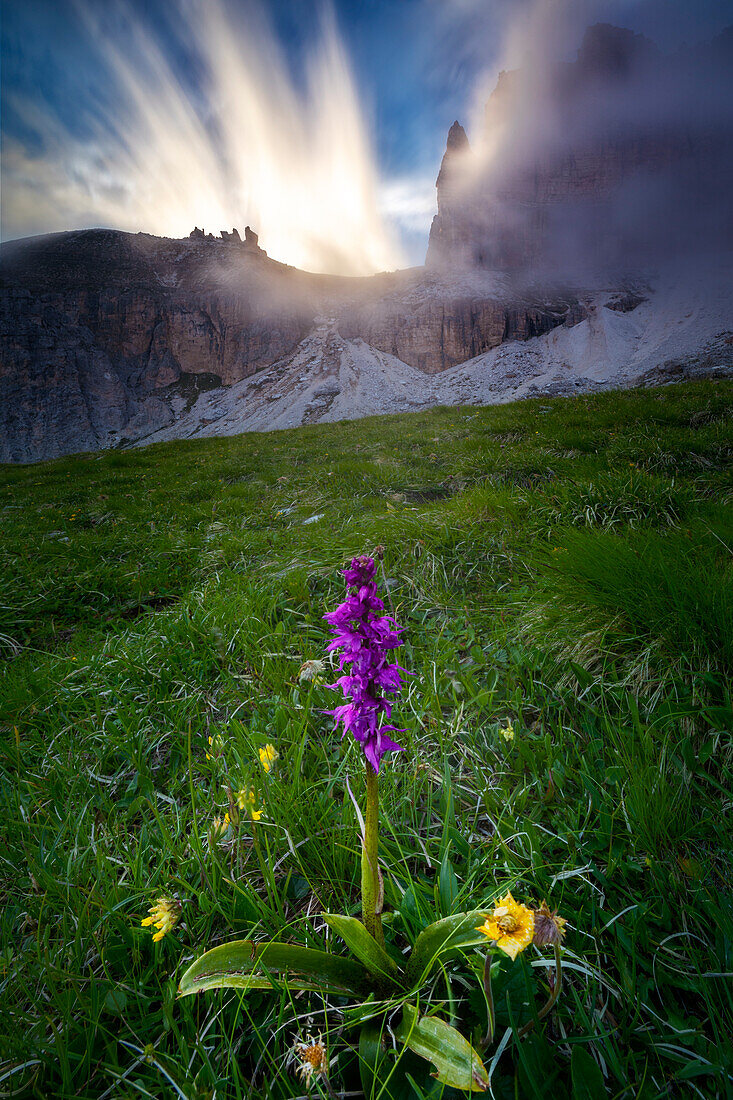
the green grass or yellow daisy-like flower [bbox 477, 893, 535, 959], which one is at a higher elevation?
yellow daisy-like flower [bbox 477, 893, 535, 959]

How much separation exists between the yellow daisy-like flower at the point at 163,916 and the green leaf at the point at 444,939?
0.75 m

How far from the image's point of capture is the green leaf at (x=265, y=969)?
1.16 m

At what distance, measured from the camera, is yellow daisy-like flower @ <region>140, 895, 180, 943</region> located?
1.36 meters

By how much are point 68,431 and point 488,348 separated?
4127 inches

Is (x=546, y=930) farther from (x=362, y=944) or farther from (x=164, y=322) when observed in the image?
(x=164, y=322)

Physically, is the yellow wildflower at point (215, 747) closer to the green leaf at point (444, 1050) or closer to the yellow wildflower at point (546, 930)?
the green leaf at point (444, 1050)

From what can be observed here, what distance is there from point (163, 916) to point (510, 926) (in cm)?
108

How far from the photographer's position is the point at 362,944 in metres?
1.24

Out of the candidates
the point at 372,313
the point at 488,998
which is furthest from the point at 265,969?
the point at 372,313

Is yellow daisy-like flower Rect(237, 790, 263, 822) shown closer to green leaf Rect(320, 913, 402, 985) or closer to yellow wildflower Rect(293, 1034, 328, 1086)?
green leaf Rect(320, 913, 402, 985)

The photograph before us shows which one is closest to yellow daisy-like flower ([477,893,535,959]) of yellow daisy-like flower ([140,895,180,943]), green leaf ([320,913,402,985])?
green leaf ([320,913,402,985])

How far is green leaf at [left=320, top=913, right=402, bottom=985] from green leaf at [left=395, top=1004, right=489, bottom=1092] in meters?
0.11

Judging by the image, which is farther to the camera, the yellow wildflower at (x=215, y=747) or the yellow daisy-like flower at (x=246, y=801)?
the yellow wildflower at (x=215, y=747)

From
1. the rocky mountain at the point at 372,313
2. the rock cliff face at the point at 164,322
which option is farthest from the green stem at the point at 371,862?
the rock cliff face at the point at 164,322
